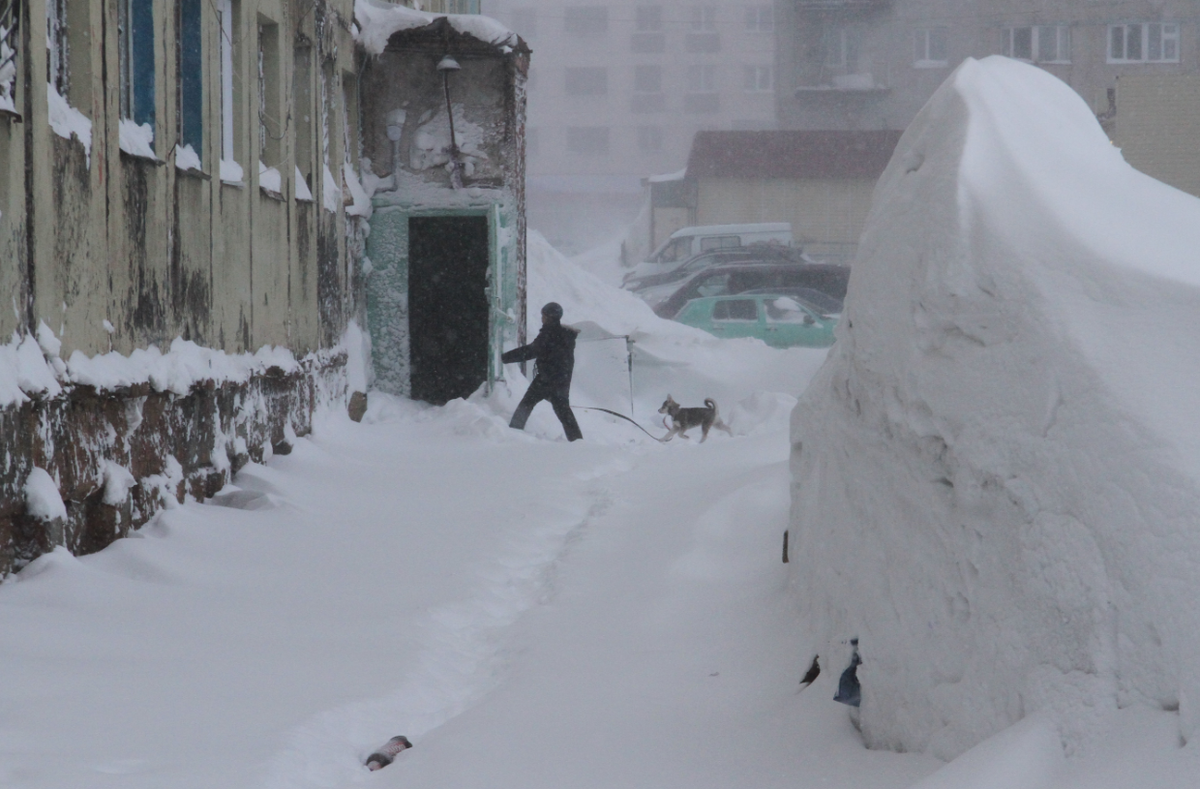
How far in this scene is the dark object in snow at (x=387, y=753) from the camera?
134 inches

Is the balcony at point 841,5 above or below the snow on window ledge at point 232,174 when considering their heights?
above

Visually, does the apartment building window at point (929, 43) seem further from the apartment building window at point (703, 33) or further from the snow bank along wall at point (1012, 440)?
the snow bank along wall at point (1012, 440)

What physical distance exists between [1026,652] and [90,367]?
13.1 feet

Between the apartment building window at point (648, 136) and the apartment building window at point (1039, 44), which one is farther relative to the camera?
the apartment building window at point (648, 136)

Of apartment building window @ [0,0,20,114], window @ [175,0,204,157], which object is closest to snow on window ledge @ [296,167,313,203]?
window @ [175,0,204,157]

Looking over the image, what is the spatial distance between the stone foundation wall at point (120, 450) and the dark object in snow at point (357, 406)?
116 inches

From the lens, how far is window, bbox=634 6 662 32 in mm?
63469

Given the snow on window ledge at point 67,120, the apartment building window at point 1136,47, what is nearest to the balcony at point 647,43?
the apartment building window at point 1136,47

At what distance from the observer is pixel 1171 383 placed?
2492 mm

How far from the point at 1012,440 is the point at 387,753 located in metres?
1.90

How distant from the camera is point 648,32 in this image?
208 ft

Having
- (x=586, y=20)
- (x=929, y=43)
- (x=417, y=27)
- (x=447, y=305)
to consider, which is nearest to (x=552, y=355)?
(x=447, y=305)

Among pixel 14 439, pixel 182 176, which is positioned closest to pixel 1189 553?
pixel 14 439

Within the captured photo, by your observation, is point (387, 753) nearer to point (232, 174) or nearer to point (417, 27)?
point (232, 174)
